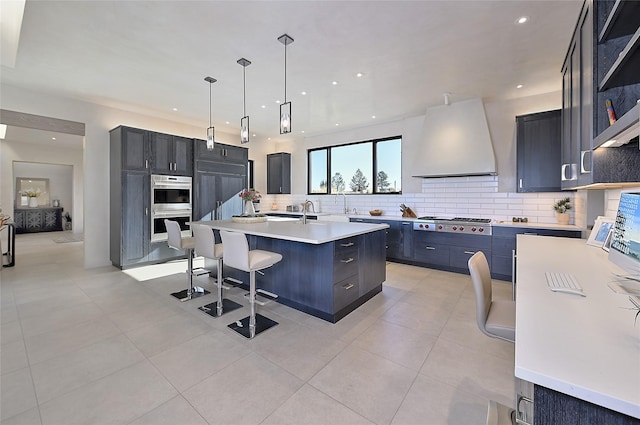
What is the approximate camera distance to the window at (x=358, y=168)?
584 centimetres

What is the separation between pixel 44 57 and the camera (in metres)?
3.24

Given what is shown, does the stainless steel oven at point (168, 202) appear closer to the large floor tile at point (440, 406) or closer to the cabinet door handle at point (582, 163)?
the large floor tile at point (440, 406)

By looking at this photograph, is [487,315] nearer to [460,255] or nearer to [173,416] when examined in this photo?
[173,416]

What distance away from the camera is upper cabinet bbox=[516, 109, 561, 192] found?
12.8 feet

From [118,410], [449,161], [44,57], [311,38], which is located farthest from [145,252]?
[449,161]

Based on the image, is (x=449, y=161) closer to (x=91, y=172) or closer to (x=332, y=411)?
(x=332, y=411)

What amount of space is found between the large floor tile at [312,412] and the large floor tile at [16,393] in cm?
147

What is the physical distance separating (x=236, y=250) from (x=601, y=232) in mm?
3212

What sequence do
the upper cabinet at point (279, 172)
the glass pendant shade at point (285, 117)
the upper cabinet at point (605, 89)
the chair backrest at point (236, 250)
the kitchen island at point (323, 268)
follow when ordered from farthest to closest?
the upper cabinet at point (279, 172), the glass pendant shade at point (285, 117), the kitchen island at point (323, 268), the chair backrest at point (236, 250), the upper cabinet at point (605, 89)

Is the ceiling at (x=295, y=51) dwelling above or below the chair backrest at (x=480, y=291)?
above

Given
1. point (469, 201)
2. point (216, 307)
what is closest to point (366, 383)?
point (216, 307)

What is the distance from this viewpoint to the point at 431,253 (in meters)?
4.73

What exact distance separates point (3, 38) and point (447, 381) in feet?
17.1

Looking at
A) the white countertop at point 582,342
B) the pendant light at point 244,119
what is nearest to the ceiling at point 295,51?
the pendant light at point 244,119
